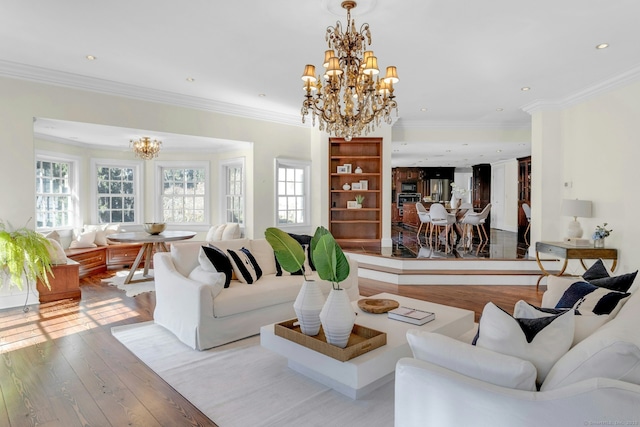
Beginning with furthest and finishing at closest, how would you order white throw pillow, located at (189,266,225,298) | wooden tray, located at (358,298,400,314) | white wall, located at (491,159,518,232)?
white wall, located at (491,159,518,232) → white throw pillow, located at (189,266,225,298) → wooden tray, located at (358,298,400,314)

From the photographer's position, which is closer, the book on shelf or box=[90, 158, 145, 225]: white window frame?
the book on shelf

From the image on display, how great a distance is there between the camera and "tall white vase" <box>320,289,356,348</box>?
91.6 inches

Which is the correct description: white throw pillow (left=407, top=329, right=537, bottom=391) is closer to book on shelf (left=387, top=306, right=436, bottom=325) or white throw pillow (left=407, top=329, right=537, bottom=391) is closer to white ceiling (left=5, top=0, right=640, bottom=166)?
book on shelf (left=387, top=306, right=436, bottom=325)

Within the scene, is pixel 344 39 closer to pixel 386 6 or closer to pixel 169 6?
pixel 386 6

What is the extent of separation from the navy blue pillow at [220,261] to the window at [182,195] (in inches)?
190

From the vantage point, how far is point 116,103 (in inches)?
209

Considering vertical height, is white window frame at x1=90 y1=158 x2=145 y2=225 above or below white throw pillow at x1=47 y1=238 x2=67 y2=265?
above

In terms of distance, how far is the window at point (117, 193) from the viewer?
7707 mm

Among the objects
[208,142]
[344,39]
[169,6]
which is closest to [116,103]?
[208,142]

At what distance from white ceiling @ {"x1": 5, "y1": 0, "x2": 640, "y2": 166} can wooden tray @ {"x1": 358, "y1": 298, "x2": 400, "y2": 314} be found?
254cm

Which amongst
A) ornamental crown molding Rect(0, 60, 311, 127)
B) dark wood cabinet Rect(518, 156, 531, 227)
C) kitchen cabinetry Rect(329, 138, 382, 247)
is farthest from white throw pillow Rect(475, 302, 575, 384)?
dark wood cabinet Rect(518, 156, 531, 227)

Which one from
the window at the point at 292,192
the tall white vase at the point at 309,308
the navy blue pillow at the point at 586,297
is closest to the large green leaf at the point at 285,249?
the tall white vase at the point at 309,308

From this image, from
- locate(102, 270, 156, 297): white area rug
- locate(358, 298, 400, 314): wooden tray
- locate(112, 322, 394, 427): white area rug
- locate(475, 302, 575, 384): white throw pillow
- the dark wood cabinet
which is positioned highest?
the dark wood cabinet

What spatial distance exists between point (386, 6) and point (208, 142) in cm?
471
